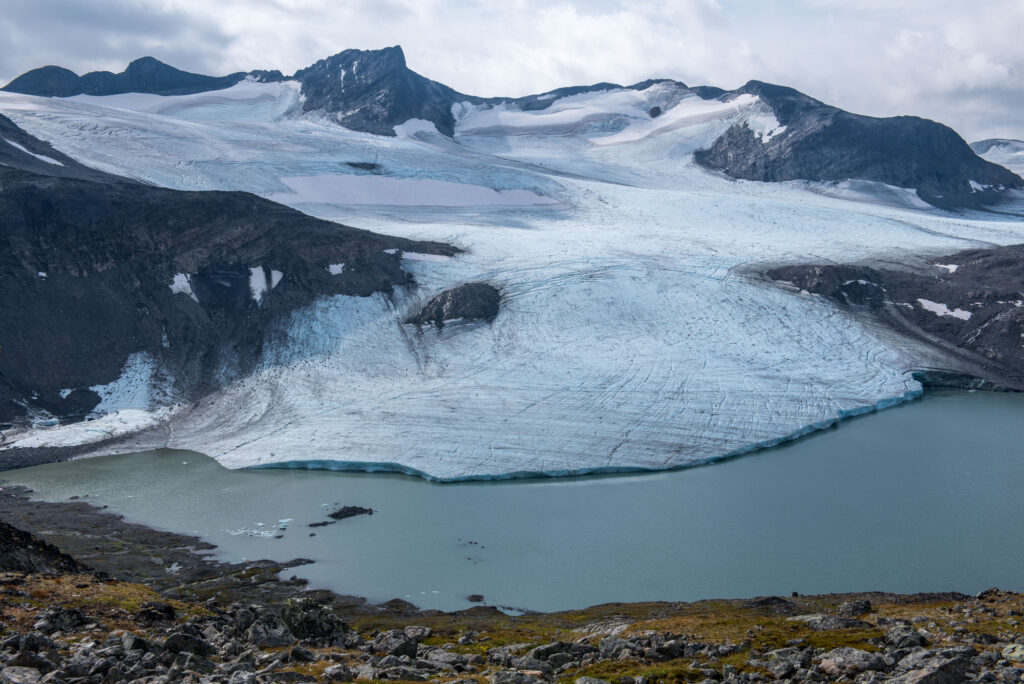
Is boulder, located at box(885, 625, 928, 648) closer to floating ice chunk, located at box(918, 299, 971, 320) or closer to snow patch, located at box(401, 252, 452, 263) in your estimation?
floating ice chunk, located at box(918, 299, 971, 320)

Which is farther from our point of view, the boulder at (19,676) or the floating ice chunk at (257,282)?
the floating ice chunk at (257,282)

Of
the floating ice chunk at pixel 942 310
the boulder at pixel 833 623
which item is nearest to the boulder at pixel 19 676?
Answer: the boulder at pixel 833 623

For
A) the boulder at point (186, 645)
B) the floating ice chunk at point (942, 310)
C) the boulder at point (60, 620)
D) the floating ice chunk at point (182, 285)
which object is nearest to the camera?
the boulder at point (186, 645)

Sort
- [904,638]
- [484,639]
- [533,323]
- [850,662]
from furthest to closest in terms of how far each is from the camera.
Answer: [533,323] → [484,639] → [904,638] → [850,662]

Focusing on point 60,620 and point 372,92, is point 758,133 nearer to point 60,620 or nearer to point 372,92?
point 372,92

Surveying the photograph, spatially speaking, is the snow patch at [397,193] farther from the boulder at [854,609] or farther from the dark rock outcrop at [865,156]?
the boulder at [854,609]

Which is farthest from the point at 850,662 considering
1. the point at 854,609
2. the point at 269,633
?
the point at 269,633
